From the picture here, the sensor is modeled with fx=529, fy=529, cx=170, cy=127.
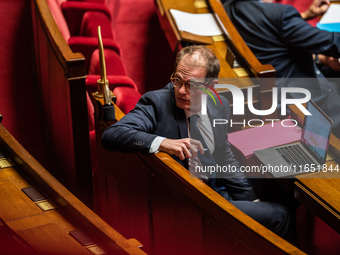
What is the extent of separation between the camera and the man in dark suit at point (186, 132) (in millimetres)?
887

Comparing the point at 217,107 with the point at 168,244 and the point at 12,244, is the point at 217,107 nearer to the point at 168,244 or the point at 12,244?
the point at 168,244

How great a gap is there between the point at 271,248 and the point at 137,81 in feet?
3.49

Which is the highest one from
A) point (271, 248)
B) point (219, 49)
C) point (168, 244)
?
point (219, 49)

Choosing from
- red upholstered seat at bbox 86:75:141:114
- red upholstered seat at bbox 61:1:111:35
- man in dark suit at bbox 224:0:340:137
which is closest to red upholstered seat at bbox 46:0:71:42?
red upholstered seat at bbox 61:1:111:35

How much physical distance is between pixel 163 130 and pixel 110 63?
1.75ft

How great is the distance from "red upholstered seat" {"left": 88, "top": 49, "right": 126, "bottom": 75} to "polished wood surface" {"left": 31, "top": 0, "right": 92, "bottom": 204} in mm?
122

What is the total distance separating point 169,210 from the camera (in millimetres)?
903

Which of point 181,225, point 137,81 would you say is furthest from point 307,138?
point 137,81

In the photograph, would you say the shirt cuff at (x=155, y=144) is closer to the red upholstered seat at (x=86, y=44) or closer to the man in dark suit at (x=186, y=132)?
the man in dark suit at (x=186, y=132)

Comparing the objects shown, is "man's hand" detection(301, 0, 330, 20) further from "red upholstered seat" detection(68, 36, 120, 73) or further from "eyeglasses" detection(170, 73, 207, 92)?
"eyeglasses" detection(170, 73, 207, 92)

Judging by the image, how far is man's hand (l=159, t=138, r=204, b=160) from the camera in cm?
87

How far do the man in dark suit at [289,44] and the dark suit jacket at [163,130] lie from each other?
0.50 metres

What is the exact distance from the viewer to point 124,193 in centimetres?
106

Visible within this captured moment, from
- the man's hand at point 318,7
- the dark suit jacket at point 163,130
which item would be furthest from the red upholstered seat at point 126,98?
the man's hand at point 318,7
